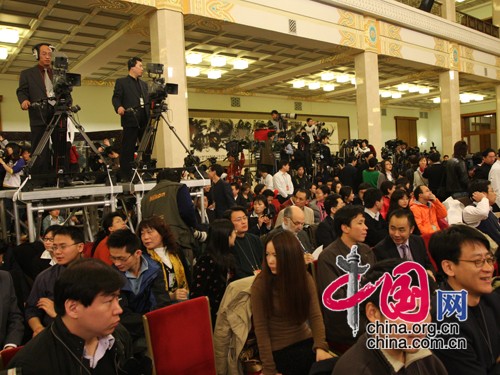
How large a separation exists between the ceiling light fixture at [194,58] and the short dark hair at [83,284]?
9.56 metres

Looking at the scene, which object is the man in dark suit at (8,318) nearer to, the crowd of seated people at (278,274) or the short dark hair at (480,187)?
the crowd of seated people at (278,274)

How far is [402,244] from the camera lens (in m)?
3.15

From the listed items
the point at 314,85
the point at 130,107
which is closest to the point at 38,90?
the point at 130,107

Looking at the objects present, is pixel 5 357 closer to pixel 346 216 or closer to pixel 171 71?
pixel 346 216

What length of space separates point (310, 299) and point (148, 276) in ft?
3.05

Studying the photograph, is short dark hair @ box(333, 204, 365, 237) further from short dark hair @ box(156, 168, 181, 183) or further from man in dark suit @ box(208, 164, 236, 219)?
man in dark suit @ box(208, 164, 236, 219)

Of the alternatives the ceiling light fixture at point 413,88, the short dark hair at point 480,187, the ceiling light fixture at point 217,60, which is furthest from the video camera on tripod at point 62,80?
the ceiling light fixture at point 413,88

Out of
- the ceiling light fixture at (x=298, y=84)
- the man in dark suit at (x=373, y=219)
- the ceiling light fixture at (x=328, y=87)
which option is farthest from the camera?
the ceiling light fixture at (x=328, y=87)

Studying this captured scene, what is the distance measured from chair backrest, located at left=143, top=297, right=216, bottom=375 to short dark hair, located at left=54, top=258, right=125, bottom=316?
0.62m

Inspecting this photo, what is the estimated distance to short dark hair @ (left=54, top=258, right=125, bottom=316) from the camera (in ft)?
4.69

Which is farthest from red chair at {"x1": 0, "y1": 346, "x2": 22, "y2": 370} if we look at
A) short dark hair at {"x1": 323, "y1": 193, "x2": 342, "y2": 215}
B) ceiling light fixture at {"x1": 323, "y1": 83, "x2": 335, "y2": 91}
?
ceiling light fixture at {"x1": 323, "y1": 83, "x2": 335, "y2": 91}

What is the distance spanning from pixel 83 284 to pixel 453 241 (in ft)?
4.96

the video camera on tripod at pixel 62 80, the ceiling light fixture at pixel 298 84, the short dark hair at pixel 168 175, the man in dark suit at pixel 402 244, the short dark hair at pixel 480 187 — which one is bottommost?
the man in dark suit at pixel 402 244

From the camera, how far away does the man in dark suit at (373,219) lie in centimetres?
384
